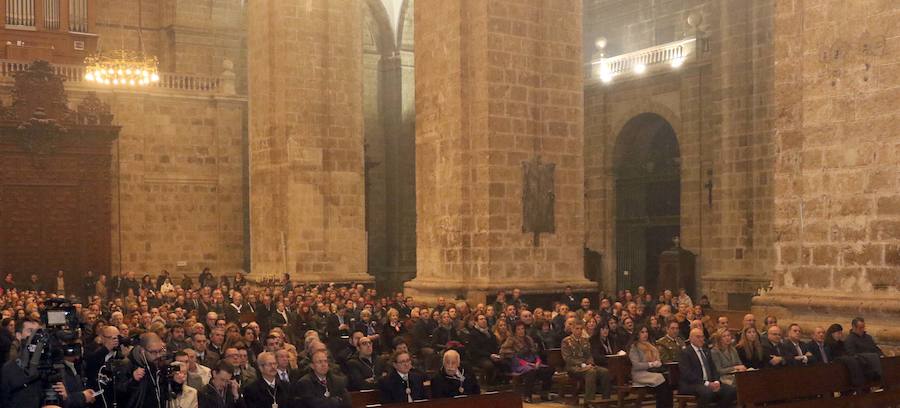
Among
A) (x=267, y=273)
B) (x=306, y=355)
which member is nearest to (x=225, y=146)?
(x=267, y=273)

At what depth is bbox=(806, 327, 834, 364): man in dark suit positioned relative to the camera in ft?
32.3

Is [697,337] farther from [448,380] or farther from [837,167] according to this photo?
[448,380]

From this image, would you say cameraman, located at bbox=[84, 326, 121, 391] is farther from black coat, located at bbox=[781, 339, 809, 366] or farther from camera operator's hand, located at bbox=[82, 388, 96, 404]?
black coat, located at bbox=[781, 339, 809, 366]

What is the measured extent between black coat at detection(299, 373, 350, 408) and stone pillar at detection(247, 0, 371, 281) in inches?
489

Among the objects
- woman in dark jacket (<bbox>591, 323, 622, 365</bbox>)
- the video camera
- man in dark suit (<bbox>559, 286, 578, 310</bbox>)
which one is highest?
the video camera

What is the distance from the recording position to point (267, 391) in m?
7.73

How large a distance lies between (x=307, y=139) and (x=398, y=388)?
41.1 ft

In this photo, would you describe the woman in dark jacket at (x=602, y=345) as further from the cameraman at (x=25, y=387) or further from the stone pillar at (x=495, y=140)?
the cameraman at (x=25, y=387)

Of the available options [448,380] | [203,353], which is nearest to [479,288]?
[203,353]

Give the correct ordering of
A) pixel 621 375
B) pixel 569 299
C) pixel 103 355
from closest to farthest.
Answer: pixel 103 355
pixel 621 375
pixel 569 299

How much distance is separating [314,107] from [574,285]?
7.54 metres

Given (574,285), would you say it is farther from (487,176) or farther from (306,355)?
(306,355)

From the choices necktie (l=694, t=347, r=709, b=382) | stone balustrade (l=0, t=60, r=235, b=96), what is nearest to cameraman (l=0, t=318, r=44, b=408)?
necktie (l=694, t=347, r=709, b=382)

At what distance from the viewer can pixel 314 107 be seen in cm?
2067
